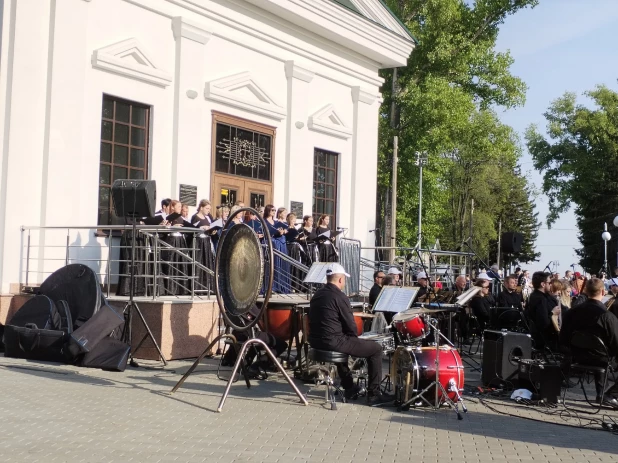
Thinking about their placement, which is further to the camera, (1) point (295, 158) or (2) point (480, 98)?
(2) point (480, 98)

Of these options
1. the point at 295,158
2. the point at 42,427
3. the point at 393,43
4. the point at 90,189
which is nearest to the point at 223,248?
the point at 42,427

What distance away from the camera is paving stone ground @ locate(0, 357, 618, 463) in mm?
7922

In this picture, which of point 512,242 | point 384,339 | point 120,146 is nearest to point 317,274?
point 384,339

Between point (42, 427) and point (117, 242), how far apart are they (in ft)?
29.1

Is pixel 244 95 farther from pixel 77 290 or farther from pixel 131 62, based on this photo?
pixel 77 290

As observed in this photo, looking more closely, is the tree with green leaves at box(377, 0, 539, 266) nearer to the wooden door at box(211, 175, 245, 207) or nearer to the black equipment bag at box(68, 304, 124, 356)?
the wooden door at box(211, 175, 245, 207)

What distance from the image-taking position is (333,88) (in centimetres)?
2430

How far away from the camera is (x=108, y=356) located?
1319 cm

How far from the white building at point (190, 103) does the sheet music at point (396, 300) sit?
712 centimetres

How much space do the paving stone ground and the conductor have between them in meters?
0.39

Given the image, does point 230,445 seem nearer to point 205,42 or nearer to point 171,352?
point 171,352

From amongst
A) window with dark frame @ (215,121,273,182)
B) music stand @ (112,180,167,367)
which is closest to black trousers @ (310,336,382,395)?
music stand @ (112,180,167,367)

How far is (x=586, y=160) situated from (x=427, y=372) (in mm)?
54554

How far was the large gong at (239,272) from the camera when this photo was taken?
35.2 feet
